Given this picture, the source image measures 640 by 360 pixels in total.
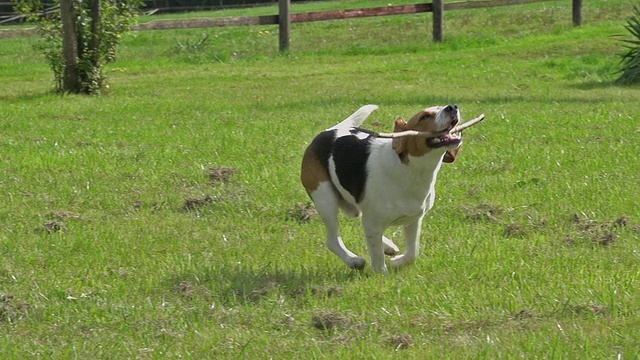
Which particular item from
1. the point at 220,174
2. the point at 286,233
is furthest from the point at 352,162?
the point at 220,174

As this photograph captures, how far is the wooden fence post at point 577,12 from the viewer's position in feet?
93.1

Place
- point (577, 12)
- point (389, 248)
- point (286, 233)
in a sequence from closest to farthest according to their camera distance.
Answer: point (389, 248) → point (286, 233) → point (577, 12)

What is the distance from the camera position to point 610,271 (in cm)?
686

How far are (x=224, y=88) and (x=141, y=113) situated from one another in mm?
3808

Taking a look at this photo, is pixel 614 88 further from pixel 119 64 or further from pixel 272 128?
pixel 119 64

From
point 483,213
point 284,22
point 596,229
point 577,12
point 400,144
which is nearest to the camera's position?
point 400,144

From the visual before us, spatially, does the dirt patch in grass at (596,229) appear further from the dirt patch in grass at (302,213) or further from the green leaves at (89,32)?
the green leaves at (89,32)

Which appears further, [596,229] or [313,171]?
[596,229]

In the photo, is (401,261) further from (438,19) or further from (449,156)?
(438,19)

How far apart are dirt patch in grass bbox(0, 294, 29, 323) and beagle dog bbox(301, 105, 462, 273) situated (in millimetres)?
2017

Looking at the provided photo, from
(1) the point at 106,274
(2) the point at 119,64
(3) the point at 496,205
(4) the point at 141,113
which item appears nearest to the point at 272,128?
(4) the point at 141,113

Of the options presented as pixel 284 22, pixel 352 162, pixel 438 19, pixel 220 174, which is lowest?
pixel 438 19

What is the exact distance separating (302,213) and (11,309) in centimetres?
314

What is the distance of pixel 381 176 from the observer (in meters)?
6.85
